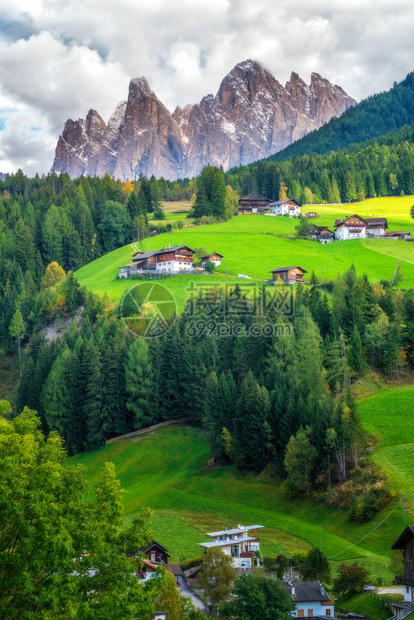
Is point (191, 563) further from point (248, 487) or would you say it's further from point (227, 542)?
point (248, 487)

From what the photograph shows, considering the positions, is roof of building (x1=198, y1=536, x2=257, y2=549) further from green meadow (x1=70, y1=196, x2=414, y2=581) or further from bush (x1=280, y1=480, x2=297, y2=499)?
bush (x1=280, y1=480, x2=297, y2=499)

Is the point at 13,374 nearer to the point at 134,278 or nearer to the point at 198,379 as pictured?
the point at 134,278

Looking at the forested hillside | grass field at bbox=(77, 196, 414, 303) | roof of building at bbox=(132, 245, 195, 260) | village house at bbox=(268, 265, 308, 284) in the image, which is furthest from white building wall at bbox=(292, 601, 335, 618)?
the forested hillside

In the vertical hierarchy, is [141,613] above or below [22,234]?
below

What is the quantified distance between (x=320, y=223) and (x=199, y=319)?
7228 centimetres

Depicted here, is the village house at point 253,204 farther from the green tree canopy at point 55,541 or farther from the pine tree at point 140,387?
the green tree canopy at point 55,541

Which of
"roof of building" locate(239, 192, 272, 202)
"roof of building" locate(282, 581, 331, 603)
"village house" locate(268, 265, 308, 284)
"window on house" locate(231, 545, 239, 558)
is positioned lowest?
"window on house" locate(231, 545, 239, 558)

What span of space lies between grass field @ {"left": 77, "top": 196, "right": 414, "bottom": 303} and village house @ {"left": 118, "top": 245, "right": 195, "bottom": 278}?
4035 mm

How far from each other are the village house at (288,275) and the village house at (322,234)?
34.2m

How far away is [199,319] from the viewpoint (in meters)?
92.9

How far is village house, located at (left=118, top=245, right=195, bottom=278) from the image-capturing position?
12225 centimetres

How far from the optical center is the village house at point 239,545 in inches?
1757

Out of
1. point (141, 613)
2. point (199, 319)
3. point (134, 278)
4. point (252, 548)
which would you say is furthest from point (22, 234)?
point (141, 613)

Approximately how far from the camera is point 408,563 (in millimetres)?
36594
